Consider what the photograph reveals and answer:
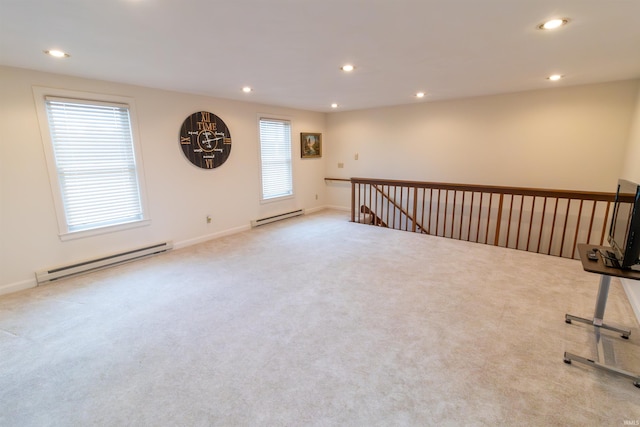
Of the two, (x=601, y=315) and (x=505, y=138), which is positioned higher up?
(x=505, y=138)

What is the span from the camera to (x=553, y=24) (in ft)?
6.55

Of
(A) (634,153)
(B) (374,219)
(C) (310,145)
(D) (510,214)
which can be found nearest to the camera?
(A) (634,153)

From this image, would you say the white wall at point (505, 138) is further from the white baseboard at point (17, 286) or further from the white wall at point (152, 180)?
the white baseboard at point (17, 286)

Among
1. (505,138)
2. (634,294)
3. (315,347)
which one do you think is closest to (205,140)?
(315,347)

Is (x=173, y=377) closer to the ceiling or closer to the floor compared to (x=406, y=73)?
closer to the floor

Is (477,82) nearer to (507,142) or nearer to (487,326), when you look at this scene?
(507,142)

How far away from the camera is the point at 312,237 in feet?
15.7

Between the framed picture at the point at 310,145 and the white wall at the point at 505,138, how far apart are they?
584mm

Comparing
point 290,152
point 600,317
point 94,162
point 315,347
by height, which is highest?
point 290,152

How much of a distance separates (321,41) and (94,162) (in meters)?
3.07

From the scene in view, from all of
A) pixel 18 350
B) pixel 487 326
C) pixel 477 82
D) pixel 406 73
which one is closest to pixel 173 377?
pixel 18 350

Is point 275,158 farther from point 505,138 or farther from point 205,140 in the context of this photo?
point 505,138

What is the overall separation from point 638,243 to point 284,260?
3210 mm

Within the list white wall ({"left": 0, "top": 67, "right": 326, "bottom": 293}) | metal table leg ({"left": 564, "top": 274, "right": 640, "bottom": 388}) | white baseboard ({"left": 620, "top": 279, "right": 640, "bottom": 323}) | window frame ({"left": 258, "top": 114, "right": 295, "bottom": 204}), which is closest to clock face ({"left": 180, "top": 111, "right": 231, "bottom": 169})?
white wall ({"left": 0, "top": 67, "right": 326, "bottom": 293})
